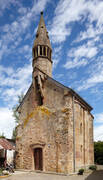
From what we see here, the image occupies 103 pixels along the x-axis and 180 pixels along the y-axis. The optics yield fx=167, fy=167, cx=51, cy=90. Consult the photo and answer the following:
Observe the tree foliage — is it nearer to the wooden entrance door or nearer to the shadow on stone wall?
the shadow on stone wall

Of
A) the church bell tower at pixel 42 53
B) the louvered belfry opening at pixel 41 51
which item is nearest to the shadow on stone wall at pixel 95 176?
the church bell tower at pixel 42 53

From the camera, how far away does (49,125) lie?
16484 mm

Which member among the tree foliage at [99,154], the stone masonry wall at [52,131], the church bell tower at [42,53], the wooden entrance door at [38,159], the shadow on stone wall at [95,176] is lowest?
the tree foliage at [99,154]

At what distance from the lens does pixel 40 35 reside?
2122 centimetres

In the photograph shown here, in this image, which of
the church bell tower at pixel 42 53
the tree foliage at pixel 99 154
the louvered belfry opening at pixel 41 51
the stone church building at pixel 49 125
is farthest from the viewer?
the tree foliage at pixel 99 154

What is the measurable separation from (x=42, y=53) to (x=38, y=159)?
38.9 feet

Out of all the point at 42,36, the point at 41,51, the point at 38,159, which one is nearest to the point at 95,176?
the point at 38,159

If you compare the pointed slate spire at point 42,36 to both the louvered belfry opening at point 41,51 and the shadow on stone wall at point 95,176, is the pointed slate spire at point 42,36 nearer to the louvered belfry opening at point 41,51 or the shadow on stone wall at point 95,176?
the louvered belfry opening at point 41,51

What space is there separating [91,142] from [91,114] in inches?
149

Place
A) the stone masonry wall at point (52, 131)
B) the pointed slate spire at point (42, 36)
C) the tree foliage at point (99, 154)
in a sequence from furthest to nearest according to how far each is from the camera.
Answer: the tree foliage at point (99, 154), the pointed slate spire at point (42, 36), the stone masonry wall at point (52, 131)

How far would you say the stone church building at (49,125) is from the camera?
1523 centimetres

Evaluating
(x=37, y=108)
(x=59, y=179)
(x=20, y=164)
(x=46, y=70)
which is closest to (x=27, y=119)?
(x=37, y=108)

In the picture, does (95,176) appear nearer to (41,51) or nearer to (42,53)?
(42,53)

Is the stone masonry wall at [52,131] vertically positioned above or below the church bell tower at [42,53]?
below
